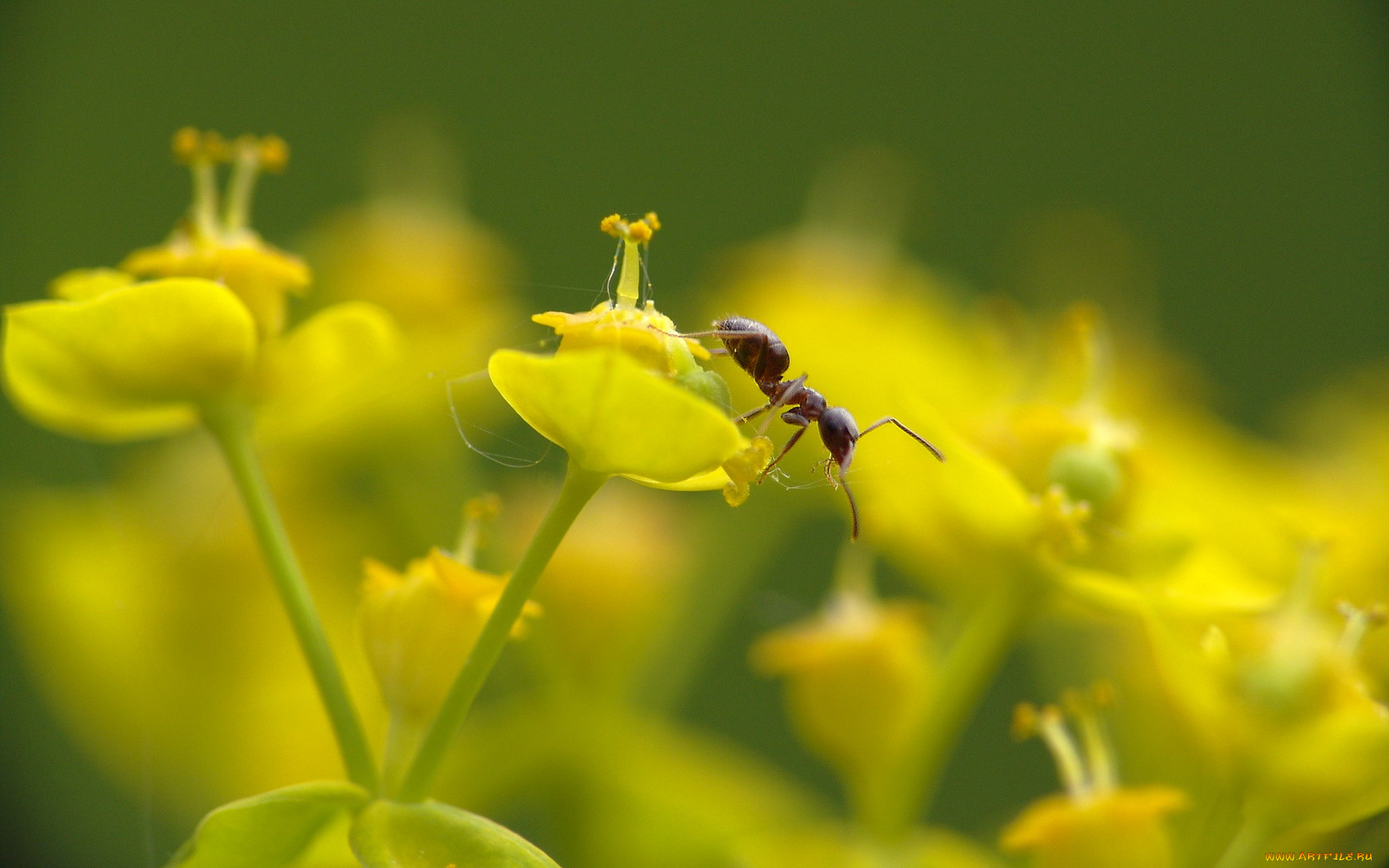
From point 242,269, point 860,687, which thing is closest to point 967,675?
point 860,687

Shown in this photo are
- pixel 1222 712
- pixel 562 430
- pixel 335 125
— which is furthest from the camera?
pixel 335 125

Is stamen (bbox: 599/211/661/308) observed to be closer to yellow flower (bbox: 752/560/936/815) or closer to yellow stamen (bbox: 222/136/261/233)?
yellow stamen (bbox: 222/136/261/233)

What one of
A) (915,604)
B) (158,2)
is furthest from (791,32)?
(915,604)

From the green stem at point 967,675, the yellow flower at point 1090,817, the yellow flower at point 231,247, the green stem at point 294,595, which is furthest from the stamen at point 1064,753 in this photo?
the yellow flower at point 231,247

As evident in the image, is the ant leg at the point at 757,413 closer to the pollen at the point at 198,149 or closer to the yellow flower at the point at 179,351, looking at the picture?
the yellow flower at the point at 179,351

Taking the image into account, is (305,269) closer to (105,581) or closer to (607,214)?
(607,214)

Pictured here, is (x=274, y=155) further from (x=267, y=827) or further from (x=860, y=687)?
(x=860, y=687)
